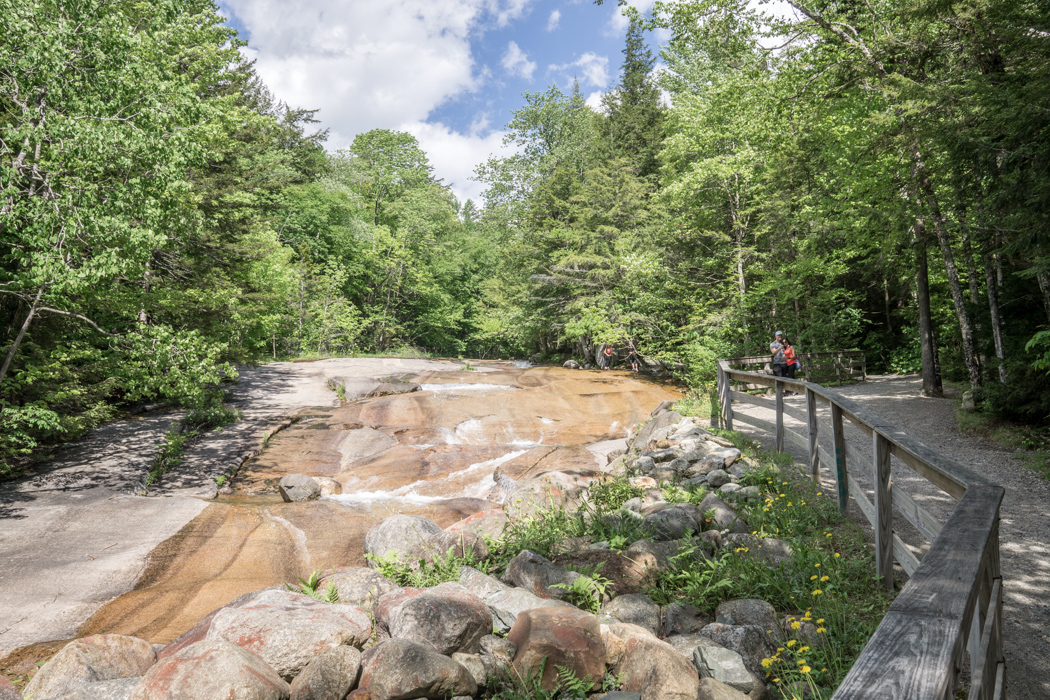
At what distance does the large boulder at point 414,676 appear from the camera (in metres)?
3.45

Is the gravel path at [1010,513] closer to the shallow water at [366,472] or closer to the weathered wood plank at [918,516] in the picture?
the weathered wood plank at [918,516]

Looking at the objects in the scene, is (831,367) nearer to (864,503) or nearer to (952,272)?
(952,272)

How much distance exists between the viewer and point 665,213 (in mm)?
25156

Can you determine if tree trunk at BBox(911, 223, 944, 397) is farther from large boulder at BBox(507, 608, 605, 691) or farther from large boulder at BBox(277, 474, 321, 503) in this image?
large boulder at BBox(277, 474, 321, 503)

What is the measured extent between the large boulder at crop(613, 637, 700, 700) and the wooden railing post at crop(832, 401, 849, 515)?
2.94m

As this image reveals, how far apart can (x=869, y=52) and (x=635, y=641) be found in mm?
12566

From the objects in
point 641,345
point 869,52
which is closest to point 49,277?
point 869,52

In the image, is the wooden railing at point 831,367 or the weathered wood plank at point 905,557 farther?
the wooden railing at point 831,367

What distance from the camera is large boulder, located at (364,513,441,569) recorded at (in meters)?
6.50

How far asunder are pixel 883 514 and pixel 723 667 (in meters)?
1.70

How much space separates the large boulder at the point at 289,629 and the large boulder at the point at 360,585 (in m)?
0.65

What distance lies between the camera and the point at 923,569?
163 cm

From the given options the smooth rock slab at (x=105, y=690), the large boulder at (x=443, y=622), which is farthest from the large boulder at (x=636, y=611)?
the smooth rock slab at (x=105, y=690)

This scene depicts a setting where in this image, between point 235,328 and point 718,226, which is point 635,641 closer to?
point 235,328
